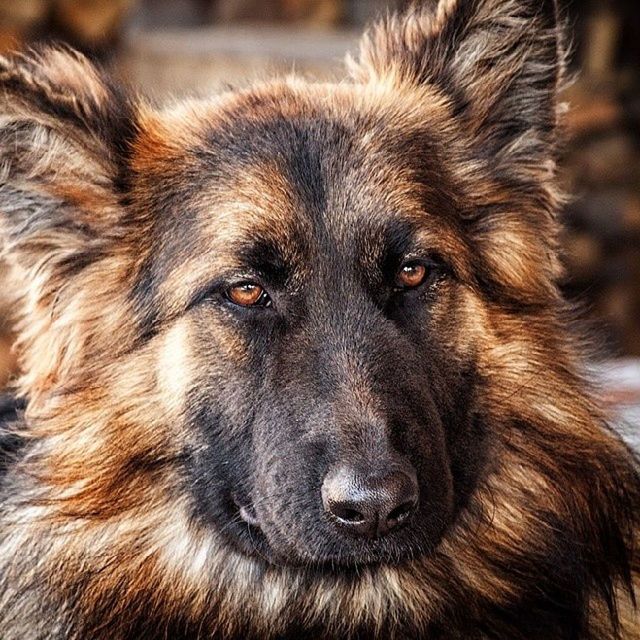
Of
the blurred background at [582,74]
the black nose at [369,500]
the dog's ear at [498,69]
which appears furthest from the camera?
the blurred background at [582,74]

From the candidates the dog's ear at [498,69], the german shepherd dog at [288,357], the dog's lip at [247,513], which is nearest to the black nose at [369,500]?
the german shepherd dog at [288,357]

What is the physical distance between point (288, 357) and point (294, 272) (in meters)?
0.25

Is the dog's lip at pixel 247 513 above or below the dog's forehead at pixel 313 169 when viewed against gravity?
below

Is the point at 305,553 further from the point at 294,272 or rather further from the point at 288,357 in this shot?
the point at 294,272

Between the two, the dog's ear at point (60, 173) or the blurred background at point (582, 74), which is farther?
the blurred background at point (582, 74)

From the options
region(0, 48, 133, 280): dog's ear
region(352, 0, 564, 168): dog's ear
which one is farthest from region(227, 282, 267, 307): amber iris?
region(352, 0, 564, 168): dog's ear

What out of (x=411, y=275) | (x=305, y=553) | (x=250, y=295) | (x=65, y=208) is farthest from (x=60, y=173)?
(x=305, y=553)

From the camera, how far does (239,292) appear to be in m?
3.35

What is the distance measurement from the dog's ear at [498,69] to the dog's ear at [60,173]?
1022 mm

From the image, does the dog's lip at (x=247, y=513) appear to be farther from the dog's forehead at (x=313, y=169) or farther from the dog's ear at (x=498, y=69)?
the dog's ear at (x=498, y=69)

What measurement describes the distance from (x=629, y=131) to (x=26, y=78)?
22.6 ft

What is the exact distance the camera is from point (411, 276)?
340cm

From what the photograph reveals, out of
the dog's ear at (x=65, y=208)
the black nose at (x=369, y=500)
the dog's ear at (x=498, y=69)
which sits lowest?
the black nose at (x=369, y=500)

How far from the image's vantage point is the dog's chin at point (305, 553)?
3076 mm
